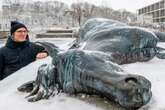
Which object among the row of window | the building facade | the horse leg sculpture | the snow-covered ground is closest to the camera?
the horse leg sculpture

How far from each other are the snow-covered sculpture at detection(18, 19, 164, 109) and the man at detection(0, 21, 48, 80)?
58cm

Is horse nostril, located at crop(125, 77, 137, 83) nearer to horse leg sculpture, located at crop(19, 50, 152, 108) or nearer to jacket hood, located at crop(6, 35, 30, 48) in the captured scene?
horse leg sculpture, located at crop(19, 50, 152, 108)

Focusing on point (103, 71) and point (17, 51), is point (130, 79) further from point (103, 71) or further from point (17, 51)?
point (17, 51)

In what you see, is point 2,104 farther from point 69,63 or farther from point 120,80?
point 120,80

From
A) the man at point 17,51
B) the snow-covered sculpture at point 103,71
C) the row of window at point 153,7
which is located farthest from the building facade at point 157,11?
the snow-covered sculpture at point 103,71

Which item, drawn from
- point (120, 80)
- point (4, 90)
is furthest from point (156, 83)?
point (4, 90)

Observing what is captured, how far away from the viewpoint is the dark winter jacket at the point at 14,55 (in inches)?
110

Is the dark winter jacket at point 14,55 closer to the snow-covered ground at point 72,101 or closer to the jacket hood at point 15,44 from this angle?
the jacket hood at point 15,44

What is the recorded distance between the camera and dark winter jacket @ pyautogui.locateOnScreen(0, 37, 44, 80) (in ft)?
9.16

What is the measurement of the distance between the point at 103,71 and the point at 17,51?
4.72 ft

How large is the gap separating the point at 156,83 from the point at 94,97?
38cm

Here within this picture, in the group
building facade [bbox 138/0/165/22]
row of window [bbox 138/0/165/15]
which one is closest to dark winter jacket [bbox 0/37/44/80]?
building facade [bbox 138/0/165/22]

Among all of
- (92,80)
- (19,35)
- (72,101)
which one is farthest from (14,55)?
(92,80)

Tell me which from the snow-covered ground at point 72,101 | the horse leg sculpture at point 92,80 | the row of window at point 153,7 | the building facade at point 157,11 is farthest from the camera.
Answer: the row of window at point 153,7
